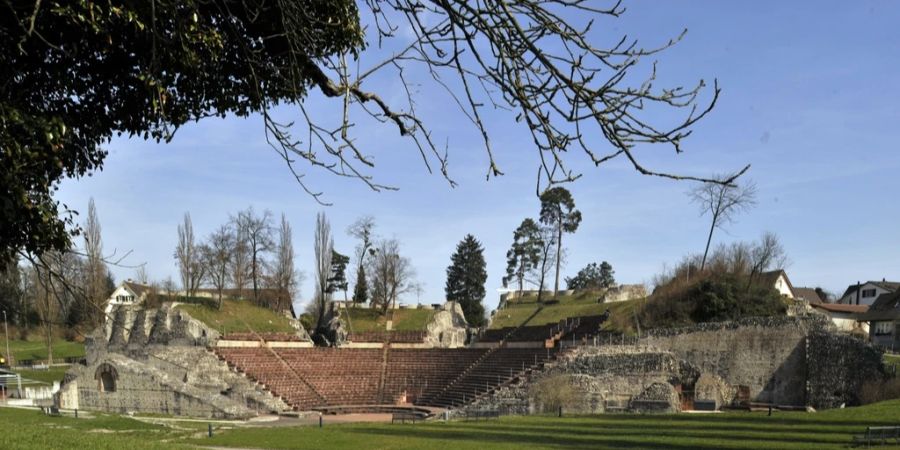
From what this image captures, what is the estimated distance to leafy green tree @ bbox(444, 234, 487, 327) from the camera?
64438 millimetres

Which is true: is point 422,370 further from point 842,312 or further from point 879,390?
point 842,312

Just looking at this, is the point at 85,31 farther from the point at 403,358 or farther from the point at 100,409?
the point at 403,358

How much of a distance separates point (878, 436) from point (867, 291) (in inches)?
2364

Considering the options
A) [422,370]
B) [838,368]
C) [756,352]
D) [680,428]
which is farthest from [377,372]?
[838,368]

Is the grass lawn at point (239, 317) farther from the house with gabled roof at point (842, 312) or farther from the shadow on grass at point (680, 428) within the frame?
the house with gabled roof at point (842, 312)

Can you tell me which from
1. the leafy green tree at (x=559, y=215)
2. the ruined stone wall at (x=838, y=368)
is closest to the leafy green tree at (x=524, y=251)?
the leafy green tree at (x=559, y=215)

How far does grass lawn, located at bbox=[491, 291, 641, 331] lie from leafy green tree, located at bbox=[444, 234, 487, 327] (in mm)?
4762

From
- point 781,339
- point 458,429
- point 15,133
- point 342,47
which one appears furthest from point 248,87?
point 781,339

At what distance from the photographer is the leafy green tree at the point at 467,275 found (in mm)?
64438

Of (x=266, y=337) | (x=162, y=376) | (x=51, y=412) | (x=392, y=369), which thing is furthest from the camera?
(x=266, y=337)

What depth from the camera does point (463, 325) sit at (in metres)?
51.3

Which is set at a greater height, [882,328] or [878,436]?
[882,328]

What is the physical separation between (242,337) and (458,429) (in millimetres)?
21231

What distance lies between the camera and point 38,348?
5581cm
